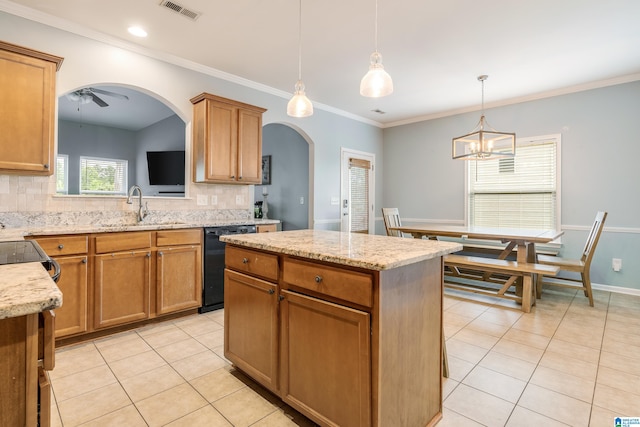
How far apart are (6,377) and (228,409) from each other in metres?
1.30

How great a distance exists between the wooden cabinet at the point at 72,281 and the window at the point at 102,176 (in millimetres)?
5156

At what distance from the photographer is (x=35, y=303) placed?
720 mm

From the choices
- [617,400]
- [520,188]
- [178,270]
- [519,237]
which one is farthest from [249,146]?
[520,188]

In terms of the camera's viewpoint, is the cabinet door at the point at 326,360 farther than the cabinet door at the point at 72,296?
No

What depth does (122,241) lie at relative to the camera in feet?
9.03

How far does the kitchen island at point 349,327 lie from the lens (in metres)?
1.32

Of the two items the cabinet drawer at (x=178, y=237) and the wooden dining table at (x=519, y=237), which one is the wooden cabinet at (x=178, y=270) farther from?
the wooden dining table at (x=519, y=237)

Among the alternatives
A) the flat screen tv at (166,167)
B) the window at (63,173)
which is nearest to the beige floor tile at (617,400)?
the flat screen tv at (166,167)

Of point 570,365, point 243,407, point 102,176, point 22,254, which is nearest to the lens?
point 22,254

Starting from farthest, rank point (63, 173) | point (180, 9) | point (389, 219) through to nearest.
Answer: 1. point (63, 173)
2. point (389, 219)
3. point (180, 9)

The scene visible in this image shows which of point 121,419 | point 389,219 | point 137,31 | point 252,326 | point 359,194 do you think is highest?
point 137,31

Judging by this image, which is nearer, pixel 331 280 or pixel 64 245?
pixel 331 280

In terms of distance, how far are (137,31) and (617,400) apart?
4545 mm

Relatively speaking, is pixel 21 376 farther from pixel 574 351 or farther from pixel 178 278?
pixel 574 351
